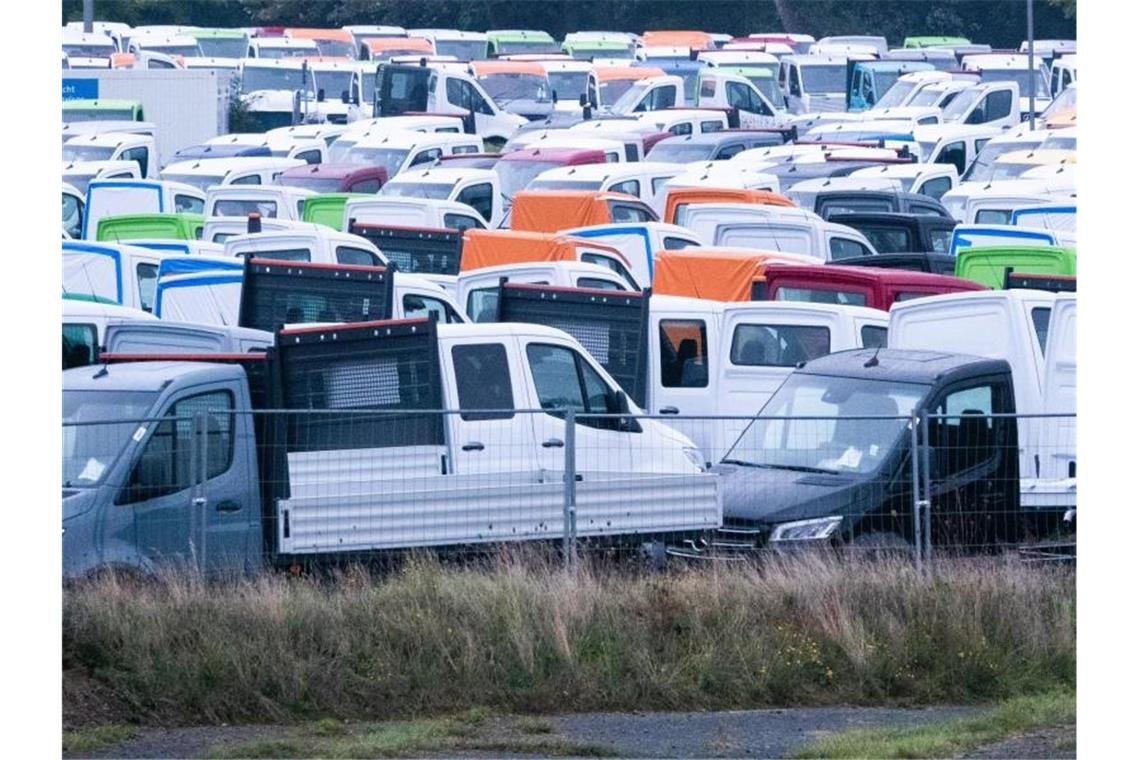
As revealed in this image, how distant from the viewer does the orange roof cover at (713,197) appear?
2592 cm

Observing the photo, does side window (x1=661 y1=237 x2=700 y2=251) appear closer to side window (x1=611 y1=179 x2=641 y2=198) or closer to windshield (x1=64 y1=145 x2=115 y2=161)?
side window (x1=611 y1=179 x2=641 y2=198)

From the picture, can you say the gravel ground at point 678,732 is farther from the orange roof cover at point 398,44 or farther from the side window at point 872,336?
the orange roof cover at point 398,44

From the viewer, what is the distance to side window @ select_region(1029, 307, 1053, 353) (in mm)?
15203

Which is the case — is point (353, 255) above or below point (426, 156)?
below

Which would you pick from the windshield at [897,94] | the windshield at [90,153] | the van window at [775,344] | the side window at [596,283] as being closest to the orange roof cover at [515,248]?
the side window at [596,283]

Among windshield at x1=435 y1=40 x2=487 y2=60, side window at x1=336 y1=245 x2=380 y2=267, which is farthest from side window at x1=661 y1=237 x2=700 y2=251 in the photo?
windshield at x1=435 y1=40 x2=487 y2=60

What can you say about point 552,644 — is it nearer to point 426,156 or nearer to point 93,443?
point 93,443

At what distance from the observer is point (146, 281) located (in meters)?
19.8

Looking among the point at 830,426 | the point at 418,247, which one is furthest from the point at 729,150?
the point at 830,426

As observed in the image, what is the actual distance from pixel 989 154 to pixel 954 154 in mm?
3902

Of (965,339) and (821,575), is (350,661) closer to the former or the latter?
(821,575)

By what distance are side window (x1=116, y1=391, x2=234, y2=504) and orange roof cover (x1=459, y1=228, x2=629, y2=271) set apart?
355 inches

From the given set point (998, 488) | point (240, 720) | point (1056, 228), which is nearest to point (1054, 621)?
point (998, 488)

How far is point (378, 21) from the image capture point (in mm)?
73312
